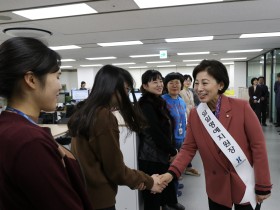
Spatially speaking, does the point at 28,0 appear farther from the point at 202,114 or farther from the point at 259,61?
the point at 259,61

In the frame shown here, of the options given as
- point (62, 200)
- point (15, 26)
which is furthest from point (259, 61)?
point (62, 200)

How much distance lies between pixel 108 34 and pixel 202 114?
457cm

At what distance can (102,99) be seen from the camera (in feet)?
4.59

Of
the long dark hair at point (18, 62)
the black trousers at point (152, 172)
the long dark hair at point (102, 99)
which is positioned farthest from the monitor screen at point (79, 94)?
the long dark hair at point (18, 62)

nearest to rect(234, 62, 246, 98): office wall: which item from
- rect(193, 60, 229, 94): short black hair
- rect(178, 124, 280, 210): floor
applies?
rect(178, 124, 280, 210): floor

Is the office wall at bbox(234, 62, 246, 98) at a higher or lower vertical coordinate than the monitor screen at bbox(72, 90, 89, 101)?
higher

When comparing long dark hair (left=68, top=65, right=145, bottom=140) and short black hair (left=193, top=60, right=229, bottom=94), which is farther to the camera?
short black hair (left=193, top=60, right=229, bottom=94)

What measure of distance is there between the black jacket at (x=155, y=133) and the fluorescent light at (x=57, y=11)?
209cm

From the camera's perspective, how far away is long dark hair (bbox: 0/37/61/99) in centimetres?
71

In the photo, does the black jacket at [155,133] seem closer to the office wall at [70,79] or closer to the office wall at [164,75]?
the office wall at [164,75]

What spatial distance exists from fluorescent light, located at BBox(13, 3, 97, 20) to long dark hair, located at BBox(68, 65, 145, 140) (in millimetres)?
2569

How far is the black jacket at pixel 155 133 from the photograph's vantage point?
90.8 inches

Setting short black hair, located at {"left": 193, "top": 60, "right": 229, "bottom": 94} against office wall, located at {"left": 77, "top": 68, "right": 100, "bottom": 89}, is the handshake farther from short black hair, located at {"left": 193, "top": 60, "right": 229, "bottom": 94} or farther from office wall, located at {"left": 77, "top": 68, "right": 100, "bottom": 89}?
office wall, located at {"left": 77, "top": 68, "right": 100, "bottom": 89}

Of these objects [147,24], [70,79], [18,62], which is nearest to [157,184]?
[18,62]
